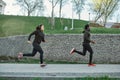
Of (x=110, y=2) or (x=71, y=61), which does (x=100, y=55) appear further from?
(x=110, y=2)

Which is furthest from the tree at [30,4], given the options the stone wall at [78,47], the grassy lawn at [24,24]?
the stone wall at [78,47]

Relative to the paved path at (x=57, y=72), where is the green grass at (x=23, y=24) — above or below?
below

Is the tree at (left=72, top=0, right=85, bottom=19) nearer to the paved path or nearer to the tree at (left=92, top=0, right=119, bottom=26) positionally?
the tree at (left=92, top=0, right=119, bottom=26)

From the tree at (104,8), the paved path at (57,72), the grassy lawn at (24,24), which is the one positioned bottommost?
the grassy lawn at (24,24)

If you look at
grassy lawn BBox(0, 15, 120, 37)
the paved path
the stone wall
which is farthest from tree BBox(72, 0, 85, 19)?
the paved path

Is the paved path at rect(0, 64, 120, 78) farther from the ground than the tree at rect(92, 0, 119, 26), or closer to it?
closer to it

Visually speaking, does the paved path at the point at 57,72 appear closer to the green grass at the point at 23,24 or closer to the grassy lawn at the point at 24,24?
the grassy lawn at the point at 24,24

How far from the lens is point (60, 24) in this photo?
211 ft

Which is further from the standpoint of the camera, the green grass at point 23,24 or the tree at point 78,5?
the tree at point 78,5

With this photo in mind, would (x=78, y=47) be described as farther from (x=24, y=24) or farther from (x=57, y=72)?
(x=24, y=24)

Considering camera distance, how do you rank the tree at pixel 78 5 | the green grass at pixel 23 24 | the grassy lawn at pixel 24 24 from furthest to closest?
A: 1. the tree at pixel 78 5
2. the green grass at pixel 23 24
3. the grassy lawn at pixel 24 24

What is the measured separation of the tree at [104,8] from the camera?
63.4m

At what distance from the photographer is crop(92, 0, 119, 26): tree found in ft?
208

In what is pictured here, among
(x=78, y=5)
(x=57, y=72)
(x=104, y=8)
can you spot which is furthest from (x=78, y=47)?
(x=104, y=8)
